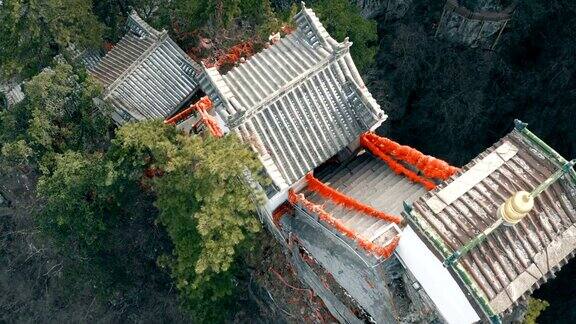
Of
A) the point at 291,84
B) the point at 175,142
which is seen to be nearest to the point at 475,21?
the point at 291,84

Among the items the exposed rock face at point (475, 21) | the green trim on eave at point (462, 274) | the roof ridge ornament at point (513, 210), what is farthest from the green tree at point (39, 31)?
the roof ridge ornament at point (513, 210)

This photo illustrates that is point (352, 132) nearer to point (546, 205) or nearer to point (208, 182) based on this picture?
point (208, 182)

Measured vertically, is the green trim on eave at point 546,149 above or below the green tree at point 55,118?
below

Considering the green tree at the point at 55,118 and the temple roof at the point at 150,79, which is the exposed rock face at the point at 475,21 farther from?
the green tree at the point at 55,118

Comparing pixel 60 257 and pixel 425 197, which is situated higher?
pixel 60 257

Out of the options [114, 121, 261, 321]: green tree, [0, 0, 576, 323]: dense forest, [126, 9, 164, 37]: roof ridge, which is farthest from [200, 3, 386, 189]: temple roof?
[126, 9, 164, 37]: roof ridge

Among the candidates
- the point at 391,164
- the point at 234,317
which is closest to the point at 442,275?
the point at 391,164
